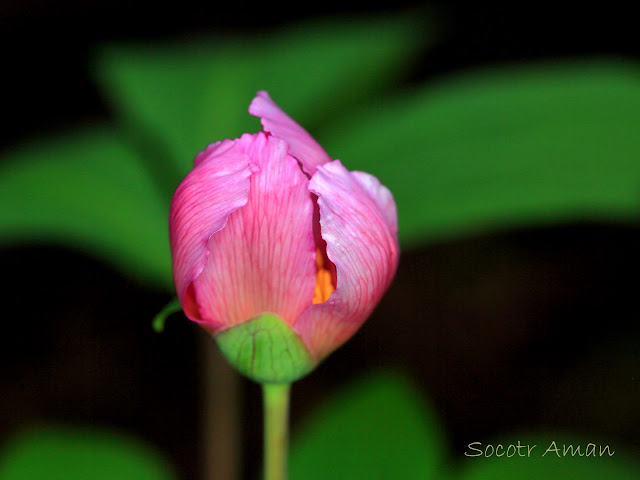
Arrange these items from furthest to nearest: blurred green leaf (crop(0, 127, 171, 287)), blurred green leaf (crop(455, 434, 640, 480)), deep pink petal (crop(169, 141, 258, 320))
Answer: blurred green leaf (crop(0, 127, 171, 287))
blurred green leaf (crop(455, 434, 640, 480))
deep pink petal (crop(169, 141, 258, 320))

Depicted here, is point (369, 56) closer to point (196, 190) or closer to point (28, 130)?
point (28, 130)

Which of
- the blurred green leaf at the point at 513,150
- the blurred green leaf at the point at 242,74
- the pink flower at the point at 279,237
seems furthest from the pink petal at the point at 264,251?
the blurred green leaf at the point at 242,74

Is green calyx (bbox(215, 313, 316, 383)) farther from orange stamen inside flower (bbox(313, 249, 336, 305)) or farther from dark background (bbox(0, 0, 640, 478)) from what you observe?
dark background (bbox(0, 0, 640, 478))

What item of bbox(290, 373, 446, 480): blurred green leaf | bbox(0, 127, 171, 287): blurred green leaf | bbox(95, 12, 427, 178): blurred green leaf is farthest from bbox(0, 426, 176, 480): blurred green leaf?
bbox(95, 12, 427, 178): blurred green leaf

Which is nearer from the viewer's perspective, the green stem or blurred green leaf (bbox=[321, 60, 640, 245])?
the green stem

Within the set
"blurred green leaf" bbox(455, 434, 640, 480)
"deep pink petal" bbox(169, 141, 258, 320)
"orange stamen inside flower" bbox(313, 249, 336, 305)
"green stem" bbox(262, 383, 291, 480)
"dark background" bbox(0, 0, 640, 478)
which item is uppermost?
"dark background" bbox(0, 0, 640, 478)

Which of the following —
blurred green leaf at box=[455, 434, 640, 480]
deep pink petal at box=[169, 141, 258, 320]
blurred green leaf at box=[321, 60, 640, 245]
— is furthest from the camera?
blurred green leaf at box=[321, 60, 640, 245]

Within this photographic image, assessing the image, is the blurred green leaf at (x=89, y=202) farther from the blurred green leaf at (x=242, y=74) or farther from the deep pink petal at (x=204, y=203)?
the deep pink petal at (x=204, y=203)

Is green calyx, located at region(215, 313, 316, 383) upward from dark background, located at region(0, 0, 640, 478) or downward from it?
downward
